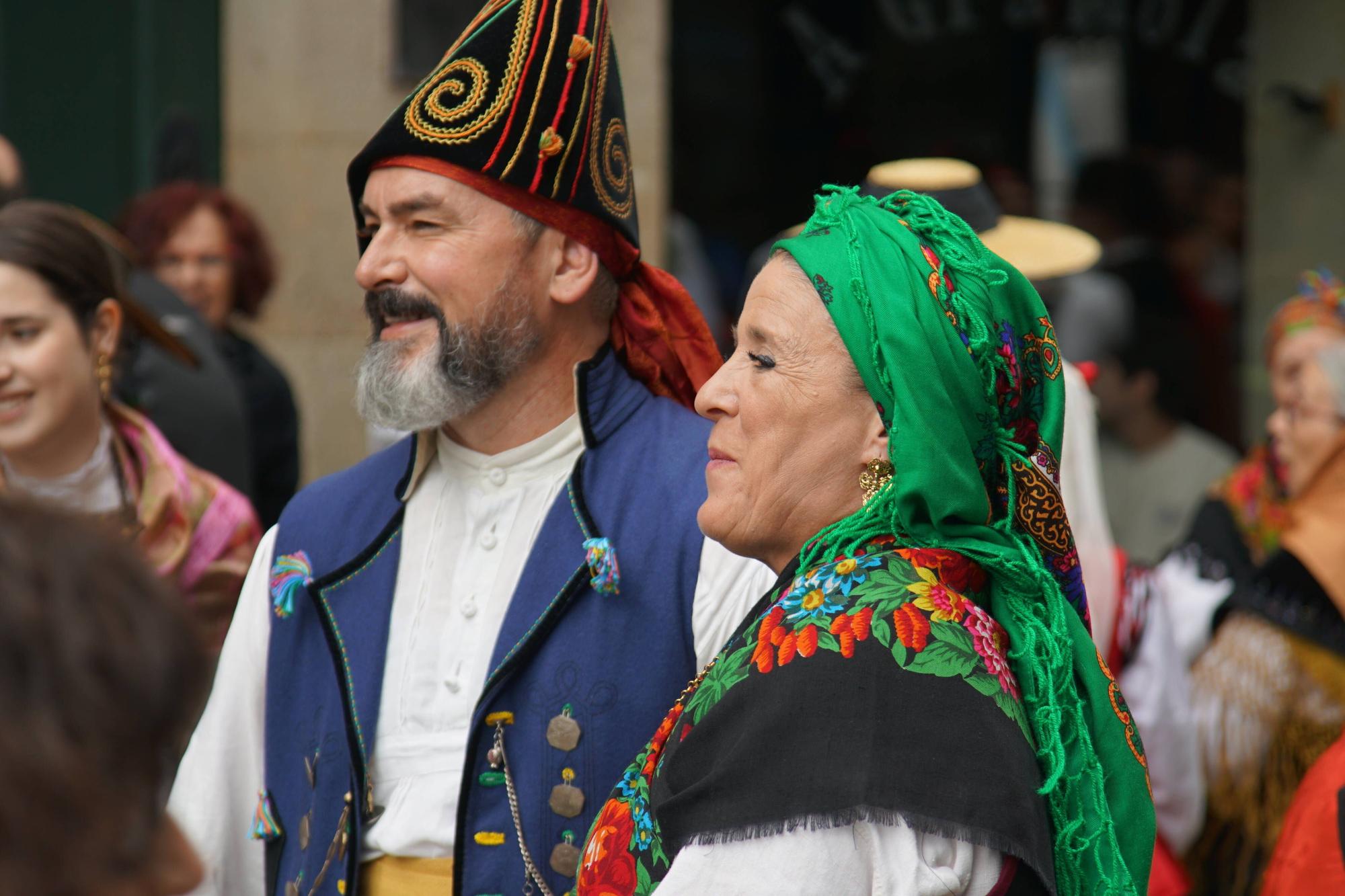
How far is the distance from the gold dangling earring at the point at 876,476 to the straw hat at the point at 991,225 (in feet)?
8.09

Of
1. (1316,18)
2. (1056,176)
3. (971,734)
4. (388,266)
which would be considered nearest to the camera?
(971,734)

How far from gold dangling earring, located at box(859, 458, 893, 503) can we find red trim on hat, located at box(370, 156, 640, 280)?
914mm

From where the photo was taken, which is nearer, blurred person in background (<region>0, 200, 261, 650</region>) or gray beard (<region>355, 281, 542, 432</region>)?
gray beard (<region>355, 281, 542, 432</region>)

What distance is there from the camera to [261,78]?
620 centimetres

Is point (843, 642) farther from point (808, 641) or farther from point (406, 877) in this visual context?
point (406, 877)

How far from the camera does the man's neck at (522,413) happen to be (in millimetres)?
2734

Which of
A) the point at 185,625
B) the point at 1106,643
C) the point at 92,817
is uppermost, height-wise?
the point at 185,625

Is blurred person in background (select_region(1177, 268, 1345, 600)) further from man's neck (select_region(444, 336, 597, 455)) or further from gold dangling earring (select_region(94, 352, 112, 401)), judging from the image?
gold dangling earring (select_region(94, 352, 112, 401))

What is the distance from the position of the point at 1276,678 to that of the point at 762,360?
2.51 meters

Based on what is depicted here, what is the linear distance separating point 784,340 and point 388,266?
899 millimetres

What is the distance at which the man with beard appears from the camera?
7.92 feet

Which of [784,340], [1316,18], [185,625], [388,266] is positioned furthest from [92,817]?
[1316,18]

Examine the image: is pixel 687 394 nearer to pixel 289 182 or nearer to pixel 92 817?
pixel 92 817

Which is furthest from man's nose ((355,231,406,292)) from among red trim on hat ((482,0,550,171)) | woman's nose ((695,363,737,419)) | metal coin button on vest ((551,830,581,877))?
metal coin button on vest ((551,830,581,877))
